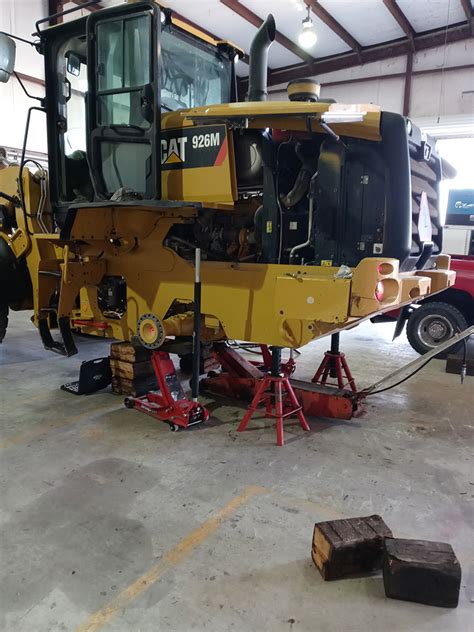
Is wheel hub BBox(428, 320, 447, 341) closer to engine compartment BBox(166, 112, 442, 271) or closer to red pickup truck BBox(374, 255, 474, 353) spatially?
red pickup truck BBox(374, 255, 474, 353)

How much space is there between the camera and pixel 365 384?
4.82m

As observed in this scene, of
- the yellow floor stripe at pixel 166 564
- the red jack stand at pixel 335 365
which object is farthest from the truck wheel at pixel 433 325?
the yellow floor stripe at pixel 166 564

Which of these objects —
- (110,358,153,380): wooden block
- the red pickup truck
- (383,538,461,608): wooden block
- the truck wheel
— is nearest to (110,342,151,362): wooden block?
(110,358,153,380): wooden block

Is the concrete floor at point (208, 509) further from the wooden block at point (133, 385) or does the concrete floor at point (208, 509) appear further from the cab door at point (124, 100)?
the cab door at point (124, 100)

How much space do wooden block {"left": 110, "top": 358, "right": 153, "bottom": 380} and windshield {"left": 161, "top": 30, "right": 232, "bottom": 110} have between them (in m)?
2.12

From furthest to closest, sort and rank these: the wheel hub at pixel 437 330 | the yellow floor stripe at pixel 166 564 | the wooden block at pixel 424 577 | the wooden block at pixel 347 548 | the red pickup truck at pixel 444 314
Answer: the wheel hub at pixel 437 330, the red pickup truck at pixel 444 314, the wooden block at pixel 347 548, the wooden block at pixel 424 577, the yellow floor stripe at pixel 166 564

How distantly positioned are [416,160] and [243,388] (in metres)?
2.27

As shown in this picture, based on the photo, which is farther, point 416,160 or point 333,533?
point 416,160

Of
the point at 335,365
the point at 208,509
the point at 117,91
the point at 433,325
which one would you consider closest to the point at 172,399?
the point at 208,509

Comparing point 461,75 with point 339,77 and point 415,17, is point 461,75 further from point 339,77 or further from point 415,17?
point 339,77

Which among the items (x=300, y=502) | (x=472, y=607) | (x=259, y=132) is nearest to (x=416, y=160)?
(x=259, y=132)

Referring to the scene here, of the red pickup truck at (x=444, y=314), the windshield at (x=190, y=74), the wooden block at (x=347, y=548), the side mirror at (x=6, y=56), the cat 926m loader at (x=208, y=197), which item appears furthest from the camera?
the red pickup truck at (x=444, y=314)

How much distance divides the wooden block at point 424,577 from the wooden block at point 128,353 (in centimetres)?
273

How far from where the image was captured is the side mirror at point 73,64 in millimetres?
4004
